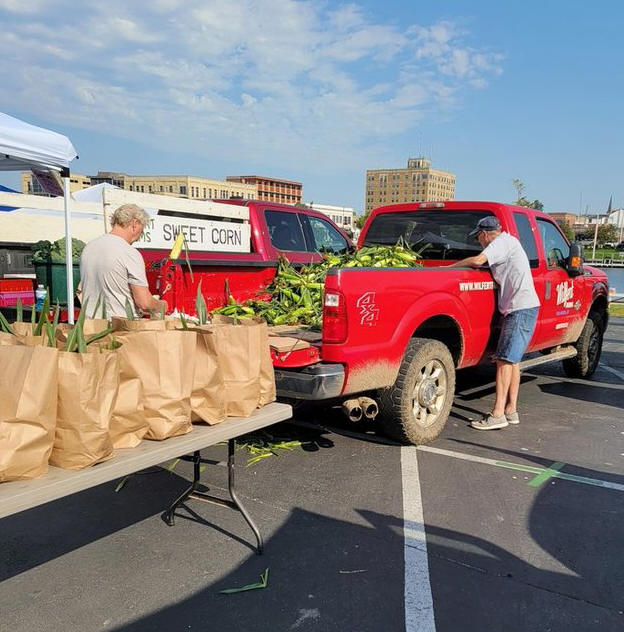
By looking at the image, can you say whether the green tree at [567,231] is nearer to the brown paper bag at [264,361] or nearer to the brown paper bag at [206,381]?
the brown paper bag at [264,361]

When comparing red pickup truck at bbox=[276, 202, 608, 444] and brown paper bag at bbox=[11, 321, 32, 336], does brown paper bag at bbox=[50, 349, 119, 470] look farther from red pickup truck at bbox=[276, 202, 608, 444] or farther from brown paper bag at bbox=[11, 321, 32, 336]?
red pickup truck at bbox=[276, 202, 608, 444]

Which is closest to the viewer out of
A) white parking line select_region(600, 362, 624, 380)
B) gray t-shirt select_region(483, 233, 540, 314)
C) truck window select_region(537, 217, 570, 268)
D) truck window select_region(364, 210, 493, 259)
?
gray t-shirt select_region(483, 233, 540, 314)

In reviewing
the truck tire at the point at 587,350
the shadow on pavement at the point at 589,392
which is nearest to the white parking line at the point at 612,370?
the truck tire at the point at 587,350

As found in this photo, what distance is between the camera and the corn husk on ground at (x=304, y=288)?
5.19 m

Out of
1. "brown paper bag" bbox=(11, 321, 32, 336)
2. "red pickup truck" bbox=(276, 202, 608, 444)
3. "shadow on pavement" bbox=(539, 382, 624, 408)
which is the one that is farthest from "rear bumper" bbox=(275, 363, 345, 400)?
"shadow on pavement" bbox=(539, 382, 624, 408)

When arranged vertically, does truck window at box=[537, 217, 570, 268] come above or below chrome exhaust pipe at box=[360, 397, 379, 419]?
above

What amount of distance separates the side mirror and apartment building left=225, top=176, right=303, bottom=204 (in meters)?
136

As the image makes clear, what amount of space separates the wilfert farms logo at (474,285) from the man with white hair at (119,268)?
266cm

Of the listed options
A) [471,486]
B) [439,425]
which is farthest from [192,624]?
[439,425]

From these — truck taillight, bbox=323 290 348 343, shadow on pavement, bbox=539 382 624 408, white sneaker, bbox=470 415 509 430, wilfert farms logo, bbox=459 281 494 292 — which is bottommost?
shadow on pavement, bbox=539 382 624 408

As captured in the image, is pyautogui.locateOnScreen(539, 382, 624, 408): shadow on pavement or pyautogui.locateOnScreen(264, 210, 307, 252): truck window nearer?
pyautogui.locateOnScreen(539, 382, 624, 408): shadow on pavement

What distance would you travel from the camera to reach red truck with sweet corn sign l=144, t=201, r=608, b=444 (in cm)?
400

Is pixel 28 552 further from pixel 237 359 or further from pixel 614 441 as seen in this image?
pixel 614 441

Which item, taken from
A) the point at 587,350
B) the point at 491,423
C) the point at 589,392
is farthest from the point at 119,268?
the point at 587,350
